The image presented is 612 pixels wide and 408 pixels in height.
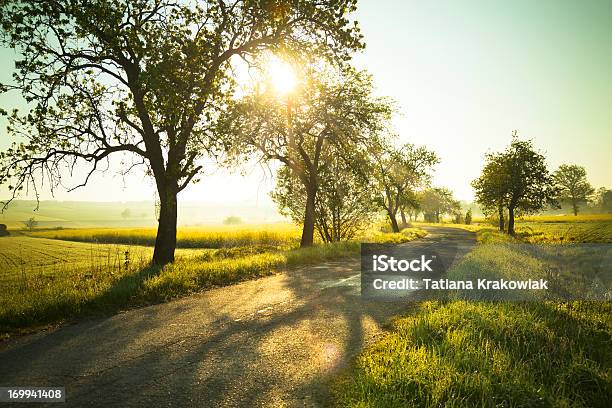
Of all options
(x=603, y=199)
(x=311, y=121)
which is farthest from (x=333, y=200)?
(x=603, y=199)

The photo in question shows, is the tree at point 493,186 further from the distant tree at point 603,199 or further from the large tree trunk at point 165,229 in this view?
the distant tree at point 603,199

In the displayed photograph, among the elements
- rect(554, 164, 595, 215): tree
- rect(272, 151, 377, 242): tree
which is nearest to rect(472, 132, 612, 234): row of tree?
rect(272, 151, 377, 242): tree

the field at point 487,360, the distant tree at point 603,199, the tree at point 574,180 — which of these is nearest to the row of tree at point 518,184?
the field at point 487,360

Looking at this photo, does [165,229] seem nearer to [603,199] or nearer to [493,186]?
[493,186]

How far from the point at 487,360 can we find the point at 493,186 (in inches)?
1535

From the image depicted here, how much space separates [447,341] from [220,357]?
3.10 meters

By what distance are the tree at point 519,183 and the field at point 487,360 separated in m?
34.8

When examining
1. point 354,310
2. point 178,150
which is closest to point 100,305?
point 354,310

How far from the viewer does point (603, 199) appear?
131250 millimetres

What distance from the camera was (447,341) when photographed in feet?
15.3

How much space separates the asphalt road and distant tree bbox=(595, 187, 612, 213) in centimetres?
15740

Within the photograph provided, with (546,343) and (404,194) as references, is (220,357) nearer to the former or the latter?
(546,343)

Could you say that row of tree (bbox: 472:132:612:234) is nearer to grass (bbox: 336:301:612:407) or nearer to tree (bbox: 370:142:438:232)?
tree (bbox: 370:142:438:232)

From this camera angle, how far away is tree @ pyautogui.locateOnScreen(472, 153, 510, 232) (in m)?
37.1
